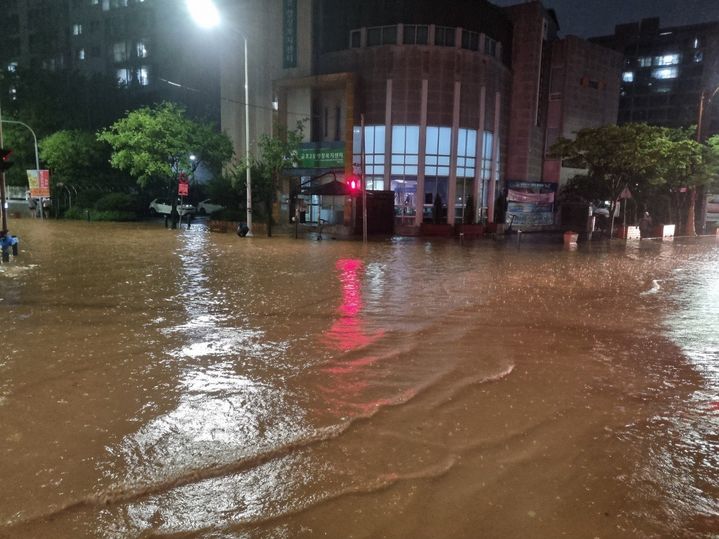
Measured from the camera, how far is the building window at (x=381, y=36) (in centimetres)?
3656

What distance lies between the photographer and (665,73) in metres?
93.4

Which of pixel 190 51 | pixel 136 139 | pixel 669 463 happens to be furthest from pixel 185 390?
pixel 190 51

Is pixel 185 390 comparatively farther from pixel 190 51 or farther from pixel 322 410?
pixel 190 51

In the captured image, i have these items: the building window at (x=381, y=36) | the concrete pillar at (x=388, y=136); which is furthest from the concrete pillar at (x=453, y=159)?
the building window at (x=381, y=36)

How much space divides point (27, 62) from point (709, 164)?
84489mm

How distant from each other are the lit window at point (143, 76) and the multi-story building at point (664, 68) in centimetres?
7516

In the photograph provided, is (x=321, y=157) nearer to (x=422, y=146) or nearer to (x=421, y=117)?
(x=422, y=146)

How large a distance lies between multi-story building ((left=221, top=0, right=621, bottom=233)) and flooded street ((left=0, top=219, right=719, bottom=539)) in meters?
23.6

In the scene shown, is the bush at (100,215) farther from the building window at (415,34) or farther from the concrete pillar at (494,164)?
the concrete pillar at (494,164)

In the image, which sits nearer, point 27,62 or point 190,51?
point 190,51

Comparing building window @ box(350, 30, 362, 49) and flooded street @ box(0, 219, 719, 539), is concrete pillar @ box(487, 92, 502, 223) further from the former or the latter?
flooded street @ box(0, 219, 719, 539)

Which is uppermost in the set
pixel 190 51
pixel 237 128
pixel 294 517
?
pixel 190 51

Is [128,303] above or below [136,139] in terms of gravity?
below

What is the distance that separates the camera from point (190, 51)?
62.1 metres
